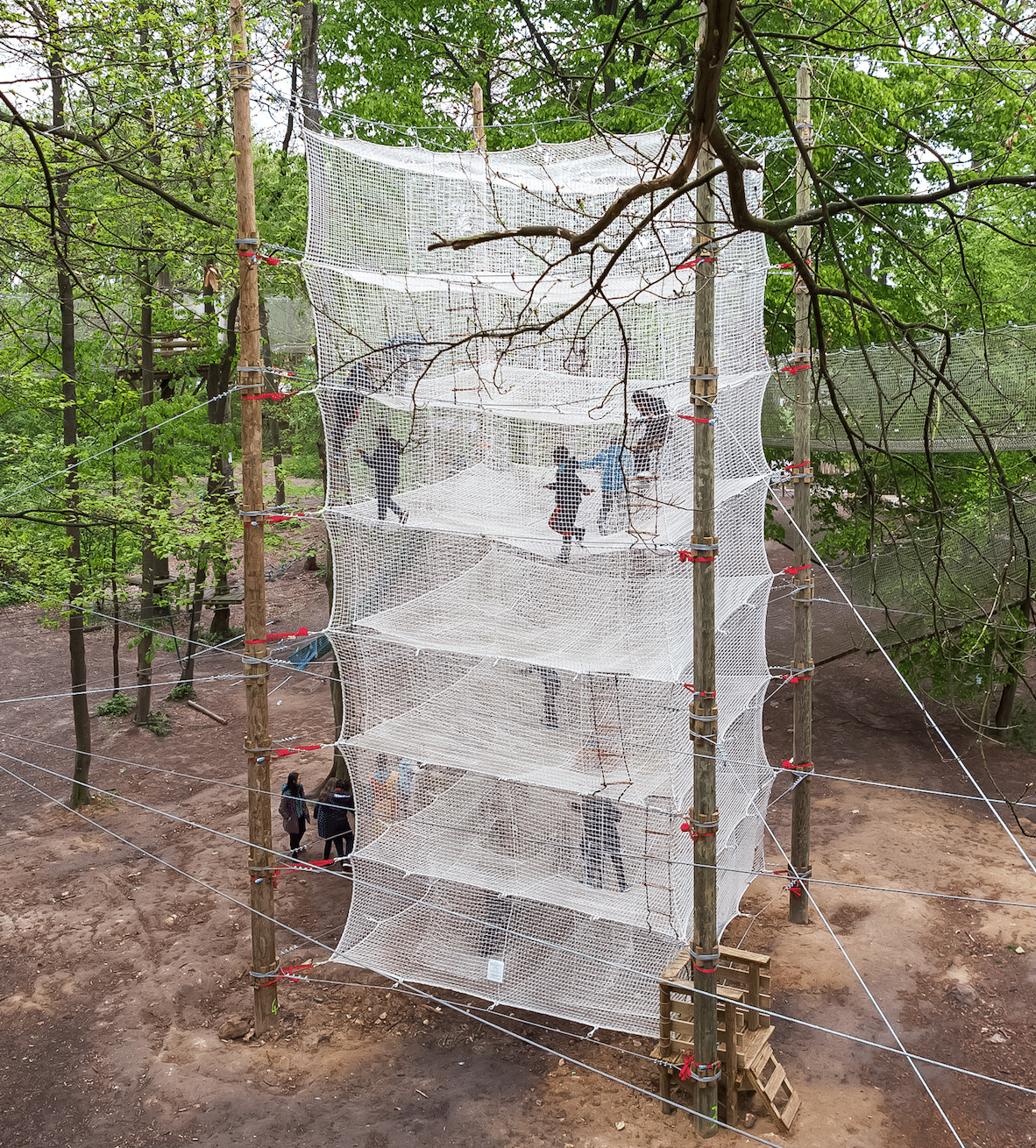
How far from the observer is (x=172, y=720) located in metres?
18.0

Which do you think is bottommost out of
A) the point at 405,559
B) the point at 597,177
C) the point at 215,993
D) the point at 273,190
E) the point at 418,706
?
the point at 215,993

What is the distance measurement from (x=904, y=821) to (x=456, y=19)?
14456 mm

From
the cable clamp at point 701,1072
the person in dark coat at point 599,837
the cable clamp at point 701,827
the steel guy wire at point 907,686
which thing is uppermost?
the steel guy wire at point 907,686

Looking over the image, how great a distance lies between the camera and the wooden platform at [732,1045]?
303 inches

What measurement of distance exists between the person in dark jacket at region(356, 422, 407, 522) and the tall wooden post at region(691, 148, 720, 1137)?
2865mm

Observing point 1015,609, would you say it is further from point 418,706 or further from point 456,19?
point 456,19

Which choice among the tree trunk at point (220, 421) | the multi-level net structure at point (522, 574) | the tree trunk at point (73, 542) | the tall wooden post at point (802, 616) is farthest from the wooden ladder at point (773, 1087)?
the tree trunk at point (220, 421)

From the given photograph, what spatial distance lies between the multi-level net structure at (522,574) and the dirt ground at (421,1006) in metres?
0.72

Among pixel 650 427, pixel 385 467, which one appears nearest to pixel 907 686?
pixel 650 427

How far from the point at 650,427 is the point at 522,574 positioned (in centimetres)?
172

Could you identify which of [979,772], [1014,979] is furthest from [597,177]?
[979,772]

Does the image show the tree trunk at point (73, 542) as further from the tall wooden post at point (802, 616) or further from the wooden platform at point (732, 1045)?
the tall wooden post at point (802, 616)

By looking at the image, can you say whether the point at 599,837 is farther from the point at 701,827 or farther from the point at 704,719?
the point at 704,719

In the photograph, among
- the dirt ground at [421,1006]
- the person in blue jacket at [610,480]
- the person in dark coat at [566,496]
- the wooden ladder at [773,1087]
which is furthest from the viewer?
the person in dark coat at [566,496]
